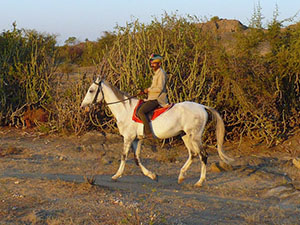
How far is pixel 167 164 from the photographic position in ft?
29.1

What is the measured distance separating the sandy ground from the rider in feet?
3.80

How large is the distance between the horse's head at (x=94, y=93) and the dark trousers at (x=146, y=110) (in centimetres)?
83

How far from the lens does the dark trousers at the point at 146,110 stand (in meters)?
6.93

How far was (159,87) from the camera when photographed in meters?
6.95

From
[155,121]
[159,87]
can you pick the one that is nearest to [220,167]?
[155,121]

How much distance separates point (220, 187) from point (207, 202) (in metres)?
1.28

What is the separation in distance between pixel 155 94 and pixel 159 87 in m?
0.16

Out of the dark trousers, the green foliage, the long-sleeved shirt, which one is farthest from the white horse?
the green foliage

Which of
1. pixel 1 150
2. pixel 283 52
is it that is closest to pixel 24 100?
pixel 1 150

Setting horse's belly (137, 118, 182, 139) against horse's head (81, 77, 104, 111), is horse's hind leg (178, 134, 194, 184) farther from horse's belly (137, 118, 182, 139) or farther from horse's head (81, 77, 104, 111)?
horse's head (81, 77, 104, 111)

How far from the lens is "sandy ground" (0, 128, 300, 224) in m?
4.95

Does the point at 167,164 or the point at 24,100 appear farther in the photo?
the point at 24,100

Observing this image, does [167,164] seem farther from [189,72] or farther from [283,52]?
[283,52]

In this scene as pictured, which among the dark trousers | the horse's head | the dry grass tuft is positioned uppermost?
the horse's head
